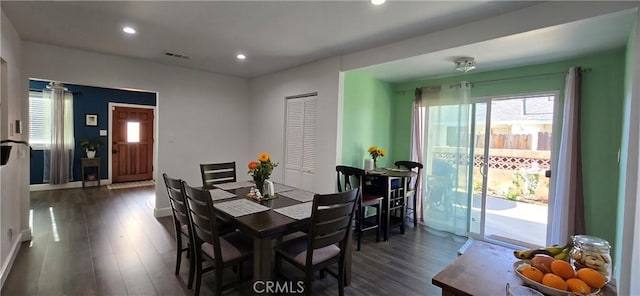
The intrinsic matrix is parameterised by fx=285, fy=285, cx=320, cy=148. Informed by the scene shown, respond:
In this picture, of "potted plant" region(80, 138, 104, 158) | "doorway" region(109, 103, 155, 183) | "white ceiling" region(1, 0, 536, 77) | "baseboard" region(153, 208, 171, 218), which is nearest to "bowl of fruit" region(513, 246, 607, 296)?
"white ceiling" region(1, 0, 536, 77)

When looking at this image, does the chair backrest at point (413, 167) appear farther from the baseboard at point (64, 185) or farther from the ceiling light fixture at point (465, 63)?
the baseboard at point (64, 185)

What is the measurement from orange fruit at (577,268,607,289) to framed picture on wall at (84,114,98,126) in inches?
330

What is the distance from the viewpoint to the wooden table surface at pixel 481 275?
1035 mm

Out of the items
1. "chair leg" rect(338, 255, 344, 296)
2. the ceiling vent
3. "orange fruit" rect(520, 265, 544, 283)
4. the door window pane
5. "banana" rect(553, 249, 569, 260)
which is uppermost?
the ceiling vent

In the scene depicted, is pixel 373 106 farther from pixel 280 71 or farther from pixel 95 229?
pixel 95 229

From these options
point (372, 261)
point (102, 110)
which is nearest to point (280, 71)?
point (372, 261)

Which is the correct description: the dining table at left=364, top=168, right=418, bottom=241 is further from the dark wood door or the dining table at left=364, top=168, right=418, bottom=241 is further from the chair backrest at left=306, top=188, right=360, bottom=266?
the dark wood door

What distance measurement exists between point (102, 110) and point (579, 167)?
8.74 m

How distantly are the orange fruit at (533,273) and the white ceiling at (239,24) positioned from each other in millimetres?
1933

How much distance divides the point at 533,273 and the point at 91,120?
27.1 ft

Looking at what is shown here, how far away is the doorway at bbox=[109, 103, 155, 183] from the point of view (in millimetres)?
6961

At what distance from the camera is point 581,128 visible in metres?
2.98

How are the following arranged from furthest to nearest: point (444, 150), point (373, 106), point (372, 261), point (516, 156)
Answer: point (373, 106), point (444, 150), point (516, 156), point (372, 261)

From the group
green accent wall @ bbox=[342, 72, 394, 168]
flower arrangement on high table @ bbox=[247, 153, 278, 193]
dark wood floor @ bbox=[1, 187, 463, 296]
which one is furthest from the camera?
green accent wall @ bbox=[342, 72, 394, 168]
